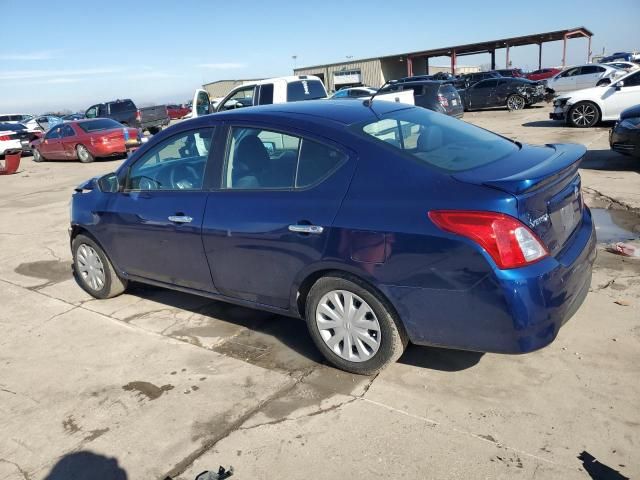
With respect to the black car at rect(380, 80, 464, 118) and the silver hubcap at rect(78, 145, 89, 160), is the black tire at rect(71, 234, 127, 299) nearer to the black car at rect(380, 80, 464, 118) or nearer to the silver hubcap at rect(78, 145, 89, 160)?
the silver hubcap at rect(78, 145, 89, 160)

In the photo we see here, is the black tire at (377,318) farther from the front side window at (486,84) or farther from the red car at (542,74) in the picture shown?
the red car at (542,74)

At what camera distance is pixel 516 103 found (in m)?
22.3

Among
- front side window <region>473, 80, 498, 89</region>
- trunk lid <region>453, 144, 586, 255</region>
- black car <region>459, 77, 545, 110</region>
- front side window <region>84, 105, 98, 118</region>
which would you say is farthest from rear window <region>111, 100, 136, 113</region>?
trunk lid <region>453, 144, 586, 255</region>

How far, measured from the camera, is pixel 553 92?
2256 centimetres

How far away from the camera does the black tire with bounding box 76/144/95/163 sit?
16734 millimetres

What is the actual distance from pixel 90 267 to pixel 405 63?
2169 inches

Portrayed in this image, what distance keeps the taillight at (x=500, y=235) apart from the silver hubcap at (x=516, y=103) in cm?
2165

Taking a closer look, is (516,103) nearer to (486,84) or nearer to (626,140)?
(486,84)

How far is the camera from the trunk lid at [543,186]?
8.73 ft

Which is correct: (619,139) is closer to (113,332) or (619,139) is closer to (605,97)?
(605,97)

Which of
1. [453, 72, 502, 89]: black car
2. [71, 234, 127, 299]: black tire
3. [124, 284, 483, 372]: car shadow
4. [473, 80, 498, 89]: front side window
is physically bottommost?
[124, 284, 483, 372]: car shadow

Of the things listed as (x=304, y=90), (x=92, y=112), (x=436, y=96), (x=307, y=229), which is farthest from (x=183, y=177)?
(x=92, y=112)

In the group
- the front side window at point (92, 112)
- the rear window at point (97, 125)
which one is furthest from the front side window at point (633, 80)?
the front side window at point (92, 112)

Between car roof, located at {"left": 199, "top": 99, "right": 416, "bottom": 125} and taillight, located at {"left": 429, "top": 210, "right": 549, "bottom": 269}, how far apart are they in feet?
3.52
